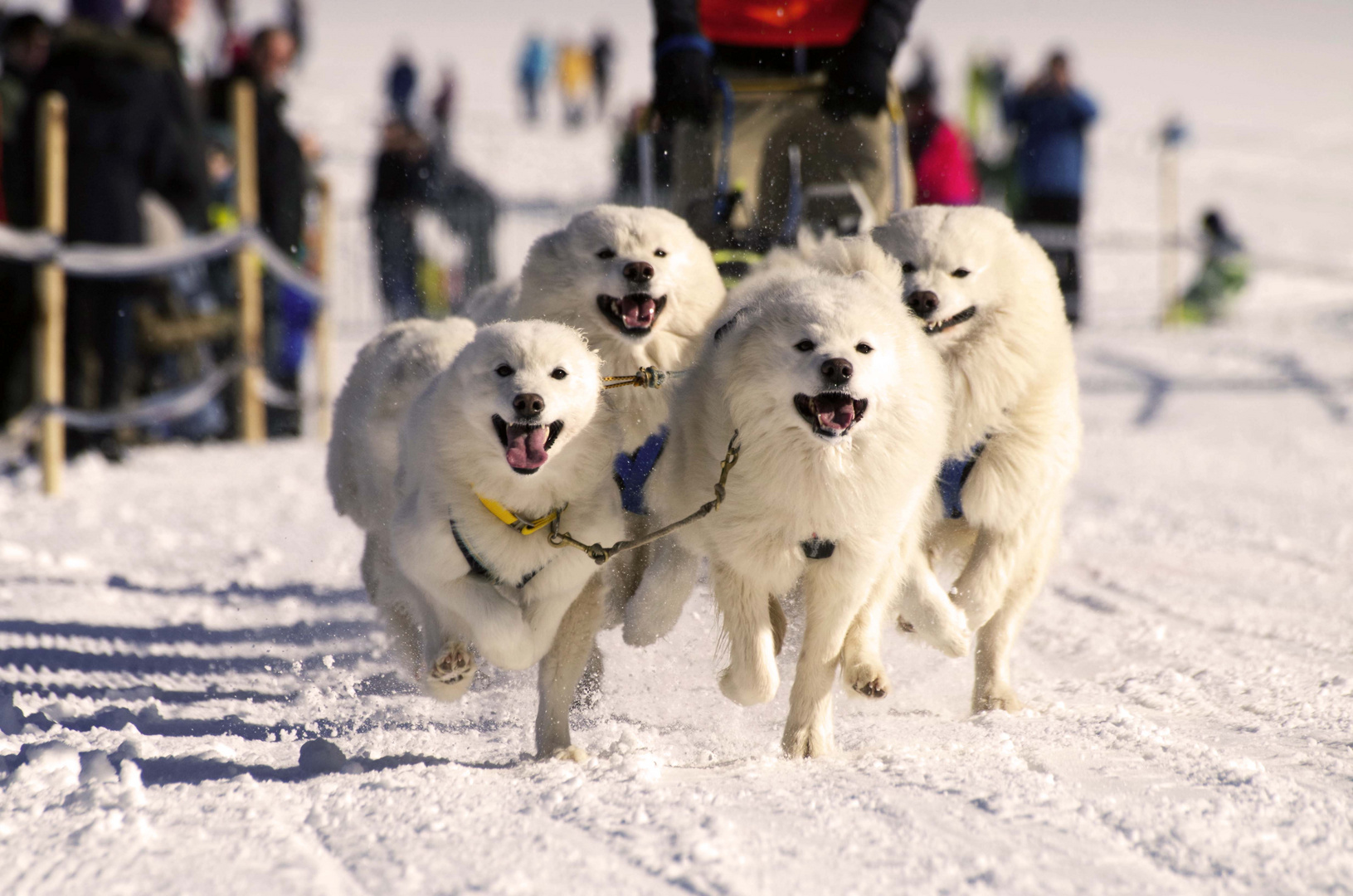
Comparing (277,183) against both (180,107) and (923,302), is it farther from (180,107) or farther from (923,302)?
(923,302)

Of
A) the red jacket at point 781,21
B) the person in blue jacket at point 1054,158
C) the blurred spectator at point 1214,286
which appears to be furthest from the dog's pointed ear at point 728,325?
the blurred spectator at point 1214,286

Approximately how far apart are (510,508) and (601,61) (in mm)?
26385

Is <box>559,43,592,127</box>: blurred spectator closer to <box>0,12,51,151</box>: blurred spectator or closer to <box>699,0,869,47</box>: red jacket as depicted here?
<box>0,12,51,151</box>: blurred spectator

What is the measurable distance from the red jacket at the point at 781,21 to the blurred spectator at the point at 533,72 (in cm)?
2372

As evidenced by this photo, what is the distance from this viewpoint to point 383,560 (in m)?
3.67

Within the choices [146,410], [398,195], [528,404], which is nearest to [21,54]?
[146,410]

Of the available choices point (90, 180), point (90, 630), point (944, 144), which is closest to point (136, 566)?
point (90, 630)

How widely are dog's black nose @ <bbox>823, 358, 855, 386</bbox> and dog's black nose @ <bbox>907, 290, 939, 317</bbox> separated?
1.76 feet

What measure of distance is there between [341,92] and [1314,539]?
26.6 m

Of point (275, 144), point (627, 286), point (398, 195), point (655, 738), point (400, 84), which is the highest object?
point (400, 84)

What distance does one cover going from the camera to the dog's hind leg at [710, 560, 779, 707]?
308 cm

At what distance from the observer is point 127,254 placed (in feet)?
23.8

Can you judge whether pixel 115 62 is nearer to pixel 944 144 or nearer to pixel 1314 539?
pixel 944 144

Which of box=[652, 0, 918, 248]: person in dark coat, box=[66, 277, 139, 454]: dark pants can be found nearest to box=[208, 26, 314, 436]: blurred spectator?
box=[66, 277, 139, 454]: dark pants
